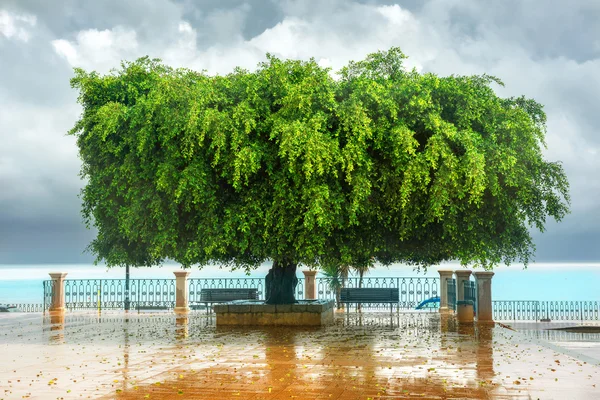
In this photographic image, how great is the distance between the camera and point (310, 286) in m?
26.8

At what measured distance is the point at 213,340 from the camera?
15500mm

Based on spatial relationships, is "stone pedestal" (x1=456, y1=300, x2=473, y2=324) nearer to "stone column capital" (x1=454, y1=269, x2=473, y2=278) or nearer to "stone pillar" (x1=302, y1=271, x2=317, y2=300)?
"stone column capital" (x1=454, y1=269, x2=473, y2=278)

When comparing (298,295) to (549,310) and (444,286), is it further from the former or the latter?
(549,310)

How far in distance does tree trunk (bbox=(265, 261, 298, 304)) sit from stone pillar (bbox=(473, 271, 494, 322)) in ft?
18.8

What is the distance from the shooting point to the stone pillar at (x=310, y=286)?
2670cm

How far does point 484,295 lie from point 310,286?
328 inches

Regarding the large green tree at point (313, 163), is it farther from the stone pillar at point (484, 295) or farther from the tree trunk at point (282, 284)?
the tree trunk at point (282, 284)

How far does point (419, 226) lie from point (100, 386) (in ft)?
37.2

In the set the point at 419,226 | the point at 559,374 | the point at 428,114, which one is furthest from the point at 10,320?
the point at 559,374

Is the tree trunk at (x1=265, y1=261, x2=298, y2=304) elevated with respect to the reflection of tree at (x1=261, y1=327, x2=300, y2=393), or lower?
elevated

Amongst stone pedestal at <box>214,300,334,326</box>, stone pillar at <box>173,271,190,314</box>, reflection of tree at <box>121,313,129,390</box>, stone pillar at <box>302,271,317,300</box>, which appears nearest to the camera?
reflection of tree at <box>121,313,129,390</box>

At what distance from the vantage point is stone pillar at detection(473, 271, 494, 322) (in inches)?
802

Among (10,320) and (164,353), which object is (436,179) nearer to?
(164,353)

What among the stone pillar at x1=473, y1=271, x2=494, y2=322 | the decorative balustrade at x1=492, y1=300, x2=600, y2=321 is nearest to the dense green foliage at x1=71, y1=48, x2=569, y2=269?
the stone pillar at x1=473, y1=271, x2=494, y2=322
